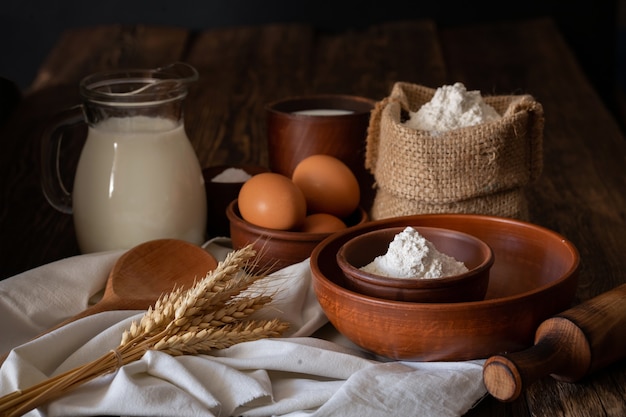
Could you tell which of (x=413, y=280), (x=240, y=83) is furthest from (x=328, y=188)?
(x=240, y=83)

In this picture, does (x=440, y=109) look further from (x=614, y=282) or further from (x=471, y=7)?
(x=471, y=7)

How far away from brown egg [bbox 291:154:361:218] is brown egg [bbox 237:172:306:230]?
5 cm

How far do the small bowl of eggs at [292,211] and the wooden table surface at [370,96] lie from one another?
0.99 feet

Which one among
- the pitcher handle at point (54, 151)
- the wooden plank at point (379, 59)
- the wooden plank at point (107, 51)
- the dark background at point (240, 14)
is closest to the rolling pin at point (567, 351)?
the pitcher handle at point (54, 151)

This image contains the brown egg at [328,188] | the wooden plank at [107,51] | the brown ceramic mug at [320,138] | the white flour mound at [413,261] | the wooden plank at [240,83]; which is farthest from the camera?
the wooden plank at [107,51]

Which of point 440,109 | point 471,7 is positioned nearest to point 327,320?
point 440,109

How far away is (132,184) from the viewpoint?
1.13m

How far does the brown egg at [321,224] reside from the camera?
3.49 feet

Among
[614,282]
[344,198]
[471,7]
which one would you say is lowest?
[471,7]

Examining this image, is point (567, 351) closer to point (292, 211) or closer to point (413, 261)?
point (413, 261)

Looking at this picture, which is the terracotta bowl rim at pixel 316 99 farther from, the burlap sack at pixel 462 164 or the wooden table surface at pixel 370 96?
the wooden table surface at pixel 370 96

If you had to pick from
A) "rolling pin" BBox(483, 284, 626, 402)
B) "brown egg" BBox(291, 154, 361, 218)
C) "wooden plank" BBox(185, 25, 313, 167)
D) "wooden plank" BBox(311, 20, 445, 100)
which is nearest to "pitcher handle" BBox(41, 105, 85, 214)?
"brown egg" BBox(291, 154, 361, 218)

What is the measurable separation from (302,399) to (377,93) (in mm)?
1337

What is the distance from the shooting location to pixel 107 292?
3.24ft
